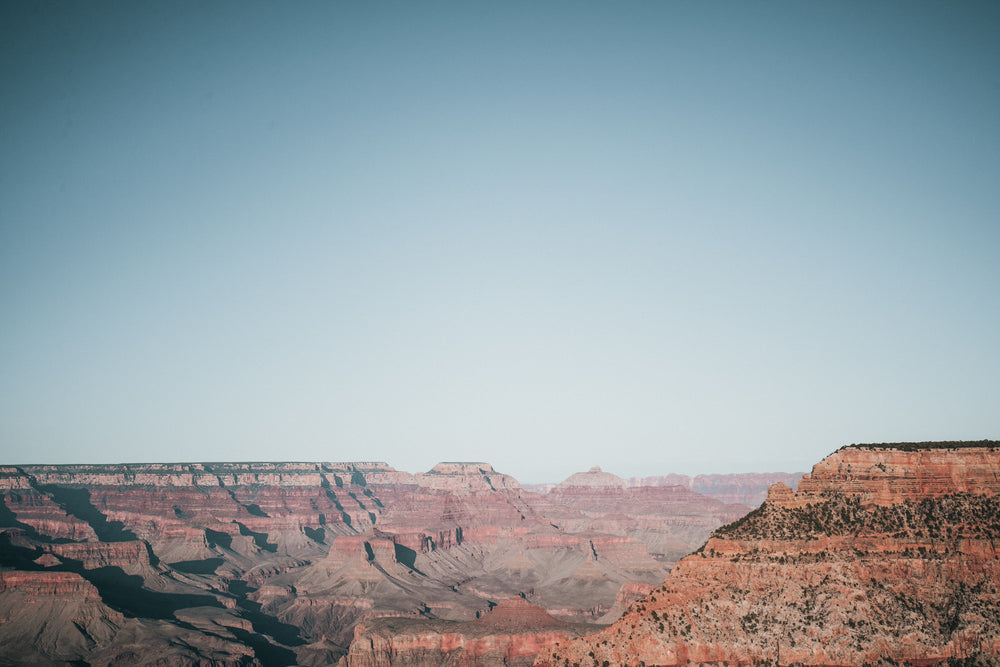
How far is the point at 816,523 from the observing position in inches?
3184

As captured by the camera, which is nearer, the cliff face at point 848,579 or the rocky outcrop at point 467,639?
the cliff face at point 848,579

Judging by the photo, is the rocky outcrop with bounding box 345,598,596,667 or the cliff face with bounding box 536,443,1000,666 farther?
the rocky outcrop with bounding box 345,598,596,667

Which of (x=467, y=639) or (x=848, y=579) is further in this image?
(x=467, y=639)

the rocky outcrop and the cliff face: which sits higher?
the cliff face

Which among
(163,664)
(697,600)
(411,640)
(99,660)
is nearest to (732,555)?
(697,600)

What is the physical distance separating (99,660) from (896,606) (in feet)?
572

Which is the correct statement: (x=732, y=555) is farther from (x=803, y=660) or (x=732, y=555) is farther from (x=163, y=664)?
(x=163, y=664)

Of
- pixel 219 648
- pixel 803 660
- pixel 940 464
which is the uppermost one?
pixel 940 464

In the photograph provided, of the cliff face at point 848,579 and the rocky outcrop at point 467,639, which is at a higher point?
the cliff face at point 848,579

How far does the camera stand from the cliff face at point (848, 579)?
7131 cm

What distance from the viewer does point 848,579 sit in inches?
2963

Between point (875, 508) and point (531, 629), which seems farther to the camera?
point (531, 629)

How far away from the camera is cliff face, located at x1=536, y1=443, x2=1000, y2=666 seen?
7131 cm

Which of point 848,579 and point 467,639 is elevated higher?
point 848,579
